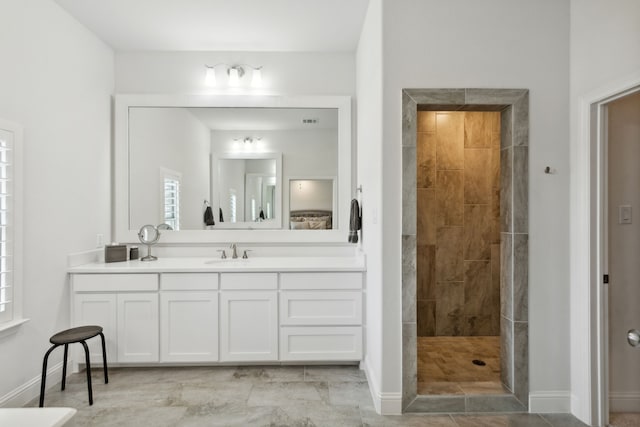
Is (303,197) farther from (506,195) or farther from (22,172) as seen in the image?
(22,172)

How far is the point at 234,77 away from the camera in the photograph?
346 centimetres

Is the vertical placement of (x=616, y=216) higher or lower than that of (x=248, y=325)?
higher

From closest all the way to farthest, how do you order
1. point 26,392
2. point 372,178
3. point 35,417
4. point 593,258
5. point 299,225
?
point 35,417
point 593,258
point 26,392
point 372,178
point 299,225

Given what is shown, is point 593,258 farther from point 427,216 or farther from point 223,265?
point 223,265

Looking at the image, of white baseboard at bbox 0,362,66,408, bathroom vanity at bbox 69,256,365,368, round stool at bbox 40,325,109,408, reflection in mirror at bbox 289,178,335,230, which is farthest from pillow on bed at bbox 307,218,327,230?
white baseboard at bbox 0,362,66,408

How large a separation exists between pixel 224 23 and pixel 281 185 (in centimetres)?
146

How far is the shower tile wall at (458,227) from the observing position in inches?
147

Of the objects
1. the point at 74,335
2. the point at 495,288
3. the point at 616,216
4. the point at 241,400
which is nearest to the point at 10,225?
the point at 74,335

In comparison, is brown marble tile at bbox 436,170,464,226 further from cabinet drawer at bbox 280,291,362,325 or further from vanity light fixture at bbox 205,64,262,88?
vanity light fixture at bbox 205,64,262,88

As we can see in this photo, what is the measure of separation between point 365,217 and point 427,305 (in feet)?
4.48

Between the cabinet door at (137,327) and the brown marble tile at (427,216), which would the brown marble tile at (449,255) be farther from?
the cabinet door at (137,327)

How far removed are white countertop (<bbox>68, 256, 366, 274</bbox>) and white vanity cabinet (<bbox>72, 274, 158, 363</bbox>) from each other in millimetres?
58

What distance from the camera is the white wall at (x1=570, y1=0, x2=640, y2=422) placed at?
207cm

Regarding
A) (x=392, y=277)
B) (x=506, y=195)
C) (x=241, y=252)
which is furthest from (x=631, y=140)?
(x=241, y=252)
